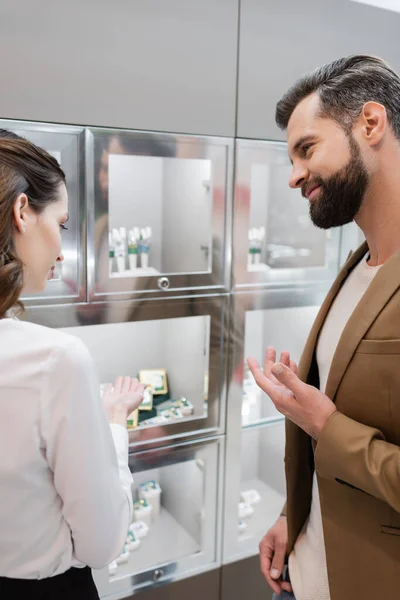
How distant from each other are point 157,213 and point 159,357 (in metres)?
0.58

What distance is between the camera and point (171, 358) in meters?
2.12

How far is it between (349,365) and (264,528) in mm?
1497

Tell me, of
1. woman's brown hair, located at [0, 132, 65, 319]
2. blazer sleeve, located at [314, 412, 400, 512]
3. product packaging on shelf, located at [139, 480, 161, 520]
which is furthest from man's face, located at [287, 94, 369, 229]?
product packaging on shelf, located at [139, 480, 161, 520]

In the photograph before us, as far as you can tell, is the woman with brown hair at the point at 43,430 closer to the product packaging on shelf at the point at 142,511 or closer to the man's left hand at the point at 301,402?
the man's left hand at the point at 301,402

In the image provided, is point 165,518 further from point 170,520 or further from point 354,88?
point 354,88

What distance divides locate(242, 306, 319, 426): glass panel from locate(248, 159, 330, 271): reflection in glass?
0.75 feet

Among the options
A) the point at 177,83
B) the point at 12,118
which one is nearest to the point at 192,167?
the point at 177,83

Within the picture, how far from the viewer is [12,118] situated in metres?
1.51


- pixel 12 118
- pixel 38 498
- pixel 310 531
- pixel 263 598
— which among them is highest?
pixel 12 118

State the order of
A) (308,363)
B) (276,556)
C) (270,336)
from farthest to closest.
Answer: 1. (270,336)
2. (276,556)
3. (308,363)

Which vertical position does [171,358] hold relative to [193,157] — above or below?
below

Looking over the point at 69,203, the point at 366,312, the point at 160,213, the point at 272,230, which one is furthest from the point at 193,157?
the point at 366,312

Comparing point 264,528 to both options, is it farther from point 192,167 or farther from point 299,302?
Result: point 192,167

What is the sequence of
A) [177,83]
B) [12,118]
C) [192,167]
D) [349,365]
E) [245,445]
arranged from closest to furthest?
[349,365] < [12,118] < [177,83] < [192,167] < [245,445]
